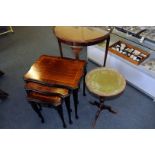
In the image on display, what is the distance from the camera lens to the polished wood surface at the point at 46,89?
4.87ft

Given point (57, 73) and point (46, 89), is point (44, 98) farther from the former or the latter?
point (57, 73)

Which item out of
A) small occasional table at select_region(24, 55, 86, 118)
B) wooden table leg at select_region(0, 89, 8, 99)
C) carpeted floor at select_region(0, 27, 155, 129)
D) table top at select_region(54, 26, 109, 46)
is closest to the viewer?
small occasional table at select_region(24, 55, 86, 118)

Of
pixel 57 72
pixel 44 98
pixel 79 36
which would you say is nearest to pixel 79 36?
pixel 79 36

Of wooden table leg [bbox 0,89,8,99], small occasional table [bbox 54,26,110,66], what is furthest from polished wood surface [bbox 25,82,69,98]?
wooden table leg [bbox 0,89,8,99]

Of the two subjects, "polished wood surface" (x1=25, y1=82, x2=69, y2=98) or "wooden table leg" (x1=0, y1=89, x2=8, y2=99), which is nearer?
"polished wood surface" (x1=25, y1=82, x2=69, y2=98)

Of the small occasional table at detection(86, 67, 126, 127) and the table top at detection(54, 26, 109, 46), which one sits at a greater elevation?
the table top at detection(54, 26, 109, 46)

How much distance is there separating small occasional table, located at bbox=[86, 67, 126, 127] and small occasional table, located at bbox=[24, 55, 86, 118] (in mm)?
143

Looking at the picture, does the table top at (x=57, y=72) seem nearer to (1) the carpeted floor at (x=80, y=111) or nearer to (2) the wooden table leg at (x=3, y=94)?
(1) the carpeted floor at (x=80, y=111)

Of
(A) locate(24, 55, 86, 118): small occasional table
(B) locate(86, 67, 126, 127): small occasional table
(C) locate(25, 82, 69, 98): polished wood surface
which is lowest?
(B) locate(86, 67, 126, 127): small occasional table

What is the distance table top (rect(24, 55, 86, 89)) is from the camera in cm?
147

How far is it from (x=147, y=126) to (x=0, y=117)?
174cm

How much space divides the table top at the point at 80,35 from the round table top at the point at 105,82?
32 cm

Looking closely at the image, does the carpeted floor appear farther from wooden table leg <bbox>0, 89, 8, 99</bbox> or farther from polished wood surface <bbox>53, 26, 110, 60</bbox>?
polished wood surface <bbox>53, 26, 110, 60</bbox>

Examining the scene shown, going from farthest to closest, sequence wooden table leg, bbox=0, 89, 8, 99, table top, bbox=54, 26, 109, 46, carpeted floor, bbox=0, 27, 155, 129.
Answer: wooden table leg, bbox=0, 89, 8, 99
carpeted floor, bbox=0, 27, 155, 129
table top, bbox=54, 26, 109, 46
